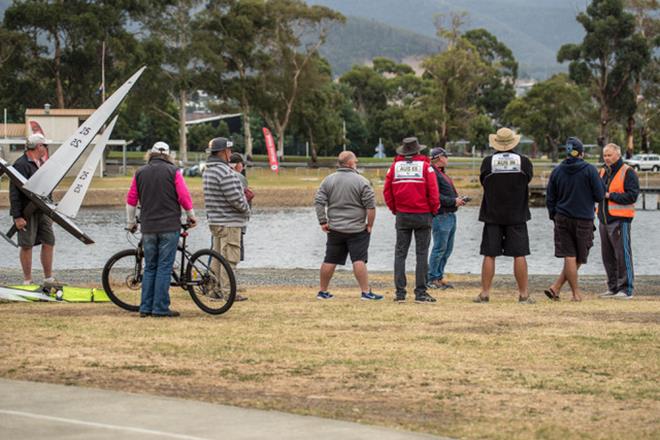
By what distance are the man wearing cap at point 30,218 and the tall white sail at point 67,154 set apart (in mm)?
275

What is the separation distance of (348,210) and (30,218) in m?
3.68

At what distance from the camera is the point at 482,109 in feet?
522

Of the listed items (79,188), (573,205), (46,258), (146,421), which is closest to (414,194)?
(573,205)

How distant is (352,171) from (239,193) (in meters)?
1.35

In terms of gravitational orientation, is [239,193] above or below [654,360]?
above

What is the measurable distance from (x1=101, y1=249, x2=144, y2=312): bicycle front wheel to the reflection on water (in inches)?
303

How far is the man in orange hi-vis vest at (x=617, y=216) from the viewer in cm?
1580

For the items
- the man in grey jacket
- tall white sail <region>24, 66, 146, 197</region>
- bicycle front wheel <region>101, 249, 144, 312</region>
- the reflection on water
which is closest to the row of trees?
the reflection on water

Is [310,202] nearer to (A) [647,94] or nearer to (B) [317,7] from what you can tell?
(B) [317,7]

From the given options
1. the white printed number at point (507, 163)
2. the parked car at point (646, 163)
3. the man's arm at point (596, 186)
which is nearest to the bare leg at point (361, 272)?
the white printed number at point (507, 163)

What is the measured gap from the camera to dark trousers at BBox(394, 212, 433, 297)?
47.5 ft

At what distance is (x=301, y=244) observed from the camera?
133 ft

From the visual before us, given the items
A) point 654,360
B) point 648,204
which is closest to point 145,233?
point 654,360

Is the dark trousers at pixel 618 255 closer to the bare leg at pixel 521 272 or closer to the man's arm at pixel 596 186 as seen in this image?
the man's arm at pixel 596 186
